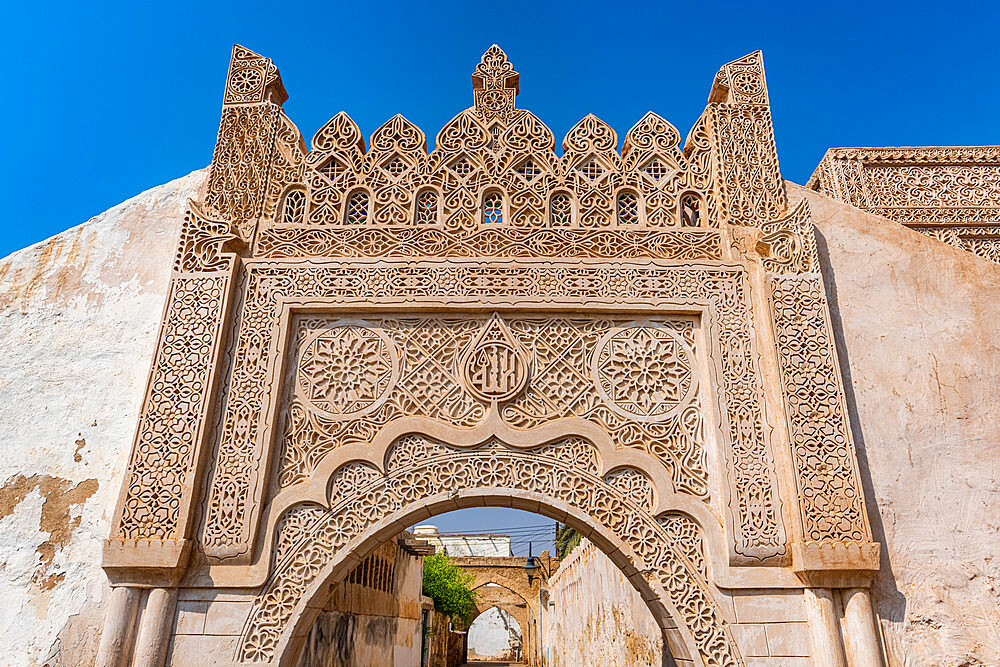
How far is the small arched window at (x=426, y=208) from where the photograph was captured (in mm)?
4234

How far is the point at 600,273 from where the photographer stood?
13.3ft

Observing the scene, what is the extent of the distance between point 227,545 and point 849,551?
10.2 feet

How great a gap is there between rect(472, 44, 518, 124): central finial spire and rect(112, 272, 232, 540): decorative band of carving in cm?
197

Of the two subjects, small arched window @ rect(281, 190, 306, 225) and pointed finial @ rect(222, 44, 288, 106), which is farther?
pointed finial @ rect(222, 44, 288, 106)

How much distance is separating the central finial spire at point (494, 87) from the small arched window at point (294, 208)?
4.33ft

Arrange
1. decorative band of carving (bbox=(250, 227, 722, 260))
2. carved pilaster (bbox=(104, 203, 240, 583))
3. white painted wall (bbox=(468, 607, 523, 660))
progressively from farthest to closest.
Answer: white painted wall (bbox=(468, 607, 523, 660)) < decorative band of carving (bbox=(250, 227, 722, 260)) < carved pilaster (bbox=(104, 203, 240, 583))

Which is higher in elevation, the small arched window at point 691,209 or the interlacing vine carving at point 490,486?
the small arched window at point 691,209

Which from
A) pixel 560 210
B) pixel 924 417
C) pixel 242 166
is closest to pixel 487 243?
pixel 560 210

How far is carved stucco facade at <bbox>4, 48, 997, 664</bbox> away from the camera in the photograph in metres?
3.36

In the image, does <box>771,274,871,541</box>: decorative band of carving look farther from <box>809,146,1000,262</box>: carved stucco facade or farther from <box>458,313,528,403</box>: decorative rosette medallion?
<box>809,146,1000,262</box>: carved stucco facade

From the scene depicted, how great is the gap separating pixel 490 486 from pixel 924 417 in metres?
2.48

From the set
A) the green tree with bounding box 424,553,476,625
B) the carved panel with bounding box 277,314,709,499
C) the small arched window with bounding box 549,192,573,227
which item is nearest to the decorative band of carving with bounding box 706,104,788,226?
the carved panel with bounding box 277,314,709,499

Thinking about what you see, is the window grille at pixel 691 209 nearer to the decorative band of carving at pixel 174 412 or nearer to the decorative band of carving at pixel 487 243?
the decorative band of carving at pixel 487 243

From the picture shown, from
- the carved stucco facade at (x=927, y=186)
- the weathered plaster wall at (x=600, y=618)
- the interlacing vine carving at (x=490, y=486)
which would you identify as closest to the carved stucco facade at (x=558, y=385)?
the interlacing vine carving at (x=490, y=486)
